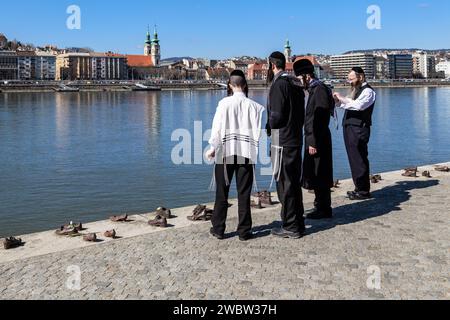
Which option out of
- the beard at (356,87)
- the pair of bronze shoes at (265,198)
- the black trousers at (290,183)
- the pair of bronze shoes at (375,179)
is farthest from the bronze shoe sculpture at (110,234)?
the pair of bronze shoes at (375,179)

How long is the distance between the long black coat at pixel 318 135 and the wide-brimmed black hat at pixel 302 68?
0.19 m

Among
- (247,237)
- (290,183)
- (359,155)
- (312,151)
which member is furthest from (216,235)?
(359,155)

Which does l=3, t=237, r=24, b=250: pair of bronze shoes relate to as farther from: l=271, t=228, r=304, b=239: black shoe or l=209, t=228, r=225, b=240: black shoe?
l=271, t=228, r=304, b=239: black shoe

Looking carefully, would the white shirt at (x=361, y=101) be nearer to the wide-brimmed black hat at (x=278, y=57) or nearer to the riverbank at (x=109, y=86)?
the wide-brimmed black hat at (x=278, y=57)

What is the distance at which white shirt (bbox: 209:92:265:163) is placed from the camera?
6.45 meters

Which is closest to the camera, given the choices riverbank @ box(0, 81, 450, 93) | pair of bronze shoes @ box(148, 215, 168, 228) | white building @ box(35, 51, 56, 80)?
pair of bronze shoes @ box(148, 215, 168, 228)

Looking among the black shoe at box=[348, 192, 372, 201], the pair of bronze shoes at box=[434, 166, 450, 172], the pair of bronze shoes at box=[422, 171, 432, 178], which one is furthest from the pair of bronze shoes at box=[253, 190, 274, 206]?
the pair of bronze shoes at box=[434, 166, 450, 172]

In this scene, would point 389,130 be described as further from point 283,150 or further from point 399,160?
point 283,150

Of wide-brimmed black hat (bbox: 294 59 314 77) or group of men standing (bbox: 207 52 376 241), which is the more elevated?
wide-brimmed black hat (bbox: 294 59 314 77)

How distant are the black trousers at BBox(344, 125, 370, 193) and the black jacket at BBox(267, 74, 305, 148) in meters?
2.22

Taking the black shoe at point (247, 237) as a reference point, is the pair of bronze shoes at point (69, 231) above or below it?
above

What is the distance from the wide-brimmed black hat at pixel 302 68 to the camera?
7.42 metres

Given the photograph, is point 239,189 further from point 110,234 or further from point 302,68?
point 302,68

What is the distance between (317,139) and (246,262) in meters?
2.57
